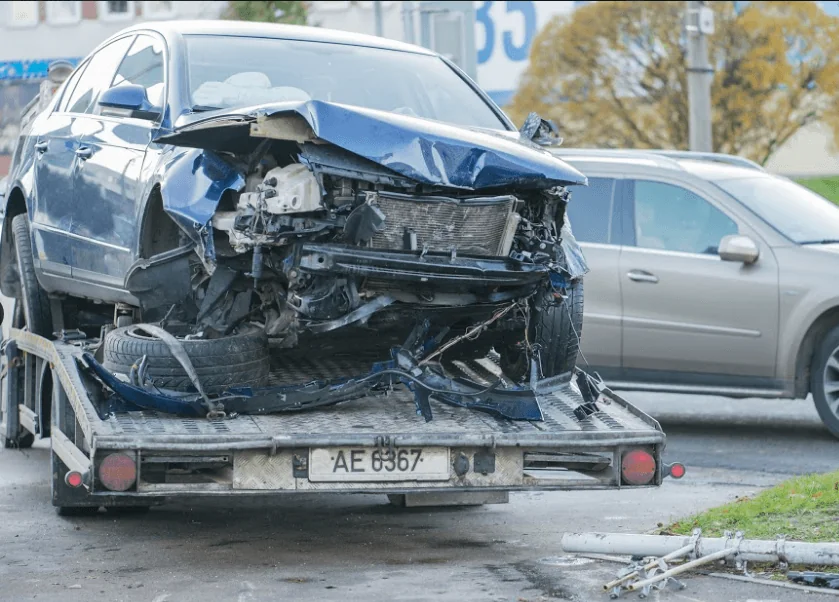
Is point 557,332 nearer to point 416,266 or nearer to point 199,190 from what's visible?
point 416,266

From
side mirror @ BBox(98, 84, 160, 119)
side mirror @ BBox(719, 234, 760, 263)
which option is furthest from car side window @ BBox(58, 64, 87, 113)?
side mirror @ BBox(719, 234, 760, 263)

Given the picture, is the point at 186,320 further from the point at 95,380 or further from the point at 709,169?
the point at 709,169

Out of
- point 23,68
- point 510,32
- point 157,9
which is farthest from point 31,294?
point 23,68

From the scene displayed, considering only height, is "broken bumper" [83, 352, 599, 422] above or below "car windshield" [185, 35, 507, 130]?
below

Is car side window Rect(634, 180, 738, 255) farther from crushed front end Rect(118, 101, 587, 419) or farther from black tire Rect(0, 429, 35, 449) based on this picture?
black tire Rect(0, 429, 35, 449)

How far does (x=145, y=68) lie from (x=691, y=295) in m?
4.08

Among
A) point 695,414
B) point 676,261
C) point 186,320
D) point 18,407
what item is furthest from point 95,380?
point 695,414

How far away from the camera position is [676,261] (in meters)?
10.3

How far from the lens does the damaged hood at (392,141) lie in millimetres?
6000

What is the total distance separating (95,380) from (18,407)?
112 inches

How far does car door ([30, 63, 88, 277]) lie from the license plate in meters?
2.82

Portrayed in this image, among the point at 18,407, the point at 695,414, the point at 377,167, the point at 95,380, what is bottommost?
the point at 695,414

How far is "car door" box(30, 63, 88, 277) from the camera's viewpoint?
27.0ft

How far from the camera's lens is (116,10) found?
46344mm
